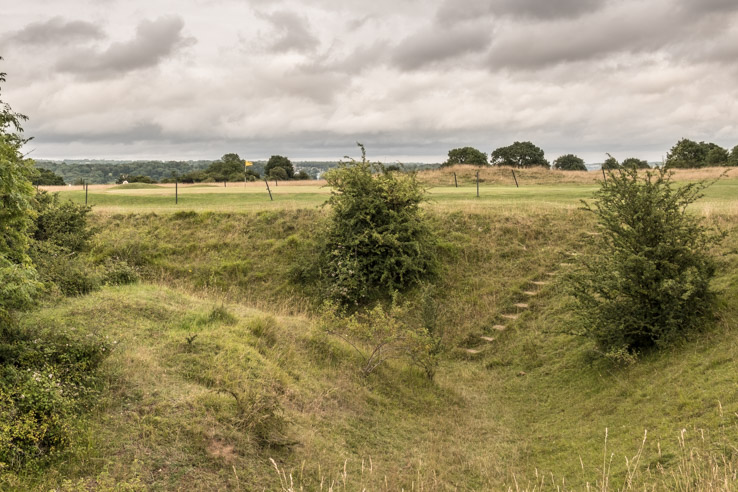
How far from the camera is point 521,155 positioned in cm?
9762

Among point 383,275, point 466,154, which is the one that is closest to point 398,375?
point 383,275

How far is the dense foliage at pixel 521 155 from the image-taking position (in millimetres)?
96312

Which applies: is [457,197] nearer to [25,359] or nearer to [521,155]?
[25,359]

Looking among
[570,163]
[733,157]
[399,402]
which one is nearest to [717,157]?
[733,157]

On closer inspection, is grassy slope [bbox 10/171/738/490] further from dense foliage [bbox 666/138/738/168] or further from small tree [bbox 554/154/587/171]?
small tree [bbox 554/154/587/171]

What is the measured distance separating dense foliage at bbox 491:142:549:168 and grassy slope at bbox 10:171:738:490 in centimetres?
8256

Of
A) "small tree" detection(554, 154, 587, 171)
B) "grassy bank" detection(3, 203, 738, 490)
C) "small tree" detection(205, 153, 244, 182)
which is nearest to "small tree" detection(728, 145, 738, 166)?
"small tree" detection(554, 154, 587, 171)

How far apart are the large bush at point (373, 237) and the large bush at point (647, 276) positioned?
753 centimetres

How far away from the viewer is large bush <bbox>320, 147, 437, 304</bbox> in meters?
18.5

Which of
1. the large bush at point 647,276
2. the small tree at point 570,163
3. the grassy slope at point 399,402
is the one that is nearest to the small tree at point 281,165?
the small tree at point 570,163

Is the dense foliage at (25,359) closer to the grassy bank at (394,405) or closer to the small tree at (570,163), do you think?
the grassy bank at (394,405)

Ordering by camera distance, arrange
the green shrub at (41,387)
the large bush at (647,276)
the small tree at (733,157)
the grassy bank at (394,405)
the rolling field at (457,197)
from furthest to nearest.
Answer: the small tree at (733,157), the rolling field at (457,197), the large bush at (647,276), the grassy bank at (394,405), the green shrub at (41,387)

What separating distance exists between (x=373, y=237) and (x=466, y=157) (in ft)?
249

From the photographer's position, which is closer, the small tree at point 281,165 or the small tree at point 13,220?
the small tree at point 13,220
